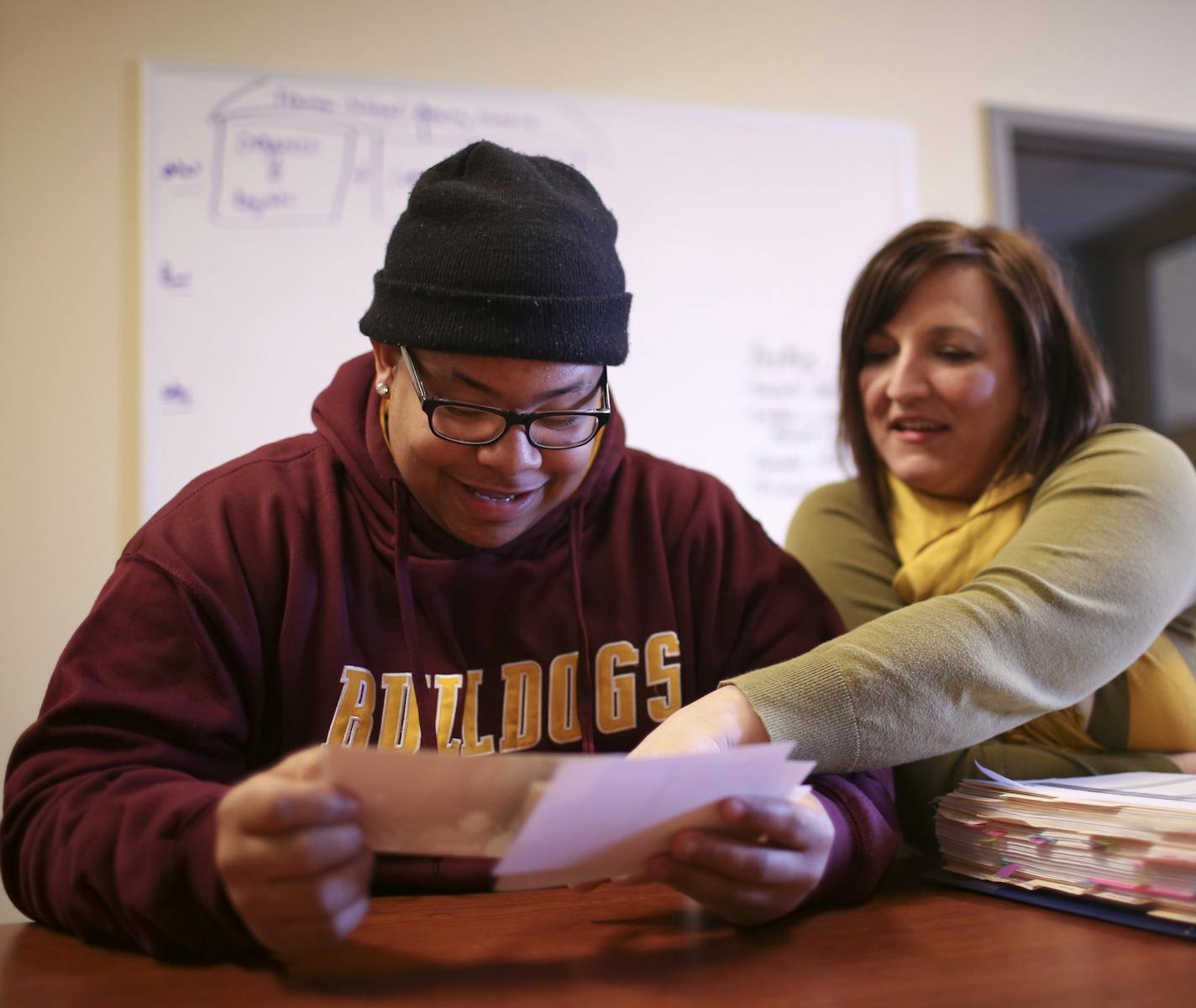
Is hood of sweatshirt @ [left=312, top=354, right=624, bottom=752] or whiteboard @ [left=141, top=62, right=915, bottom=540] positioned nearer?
hood of sweatshirt @ [left=312, top=354, right=624, bottom=752]

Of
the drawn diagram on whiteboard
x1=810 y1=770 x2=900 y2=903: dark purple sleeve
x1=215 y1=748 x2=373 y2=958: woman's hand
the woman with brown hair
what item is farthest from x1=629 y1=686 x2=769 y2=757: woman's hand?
the drawn diagram on whiteboard

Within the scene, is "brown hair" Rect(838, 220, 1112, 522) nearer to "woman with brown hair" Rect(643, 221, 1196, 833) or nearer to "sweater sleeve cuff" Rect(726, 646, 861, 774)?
"woman with brown hair" Rect(643, 221, 1196, 833)

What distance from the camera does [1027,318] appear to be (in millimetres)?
1397

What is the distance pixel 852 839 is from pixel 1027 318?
2.56 feet

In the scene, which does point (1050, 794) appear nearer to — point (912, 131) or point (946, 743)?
point (946, 743)

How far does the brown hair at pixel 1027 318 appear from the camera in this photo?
1.38 m

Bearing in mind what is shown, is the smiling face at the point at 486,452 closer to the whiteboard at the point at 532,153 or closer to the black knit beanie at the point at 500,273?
the black knit beanie at the point at 500,273

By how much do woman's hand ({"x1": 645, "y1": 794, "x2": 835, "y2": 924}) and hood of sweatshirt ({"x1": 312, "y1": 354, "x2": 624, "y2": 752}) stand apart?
1.20 feet

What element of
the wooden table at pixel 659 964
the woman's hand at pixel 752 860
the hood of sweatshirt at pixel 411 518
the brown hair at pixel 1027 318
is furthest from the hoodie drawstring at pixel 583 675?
the brown hair at pixel 1027 318

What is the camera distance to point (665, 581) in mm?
1222

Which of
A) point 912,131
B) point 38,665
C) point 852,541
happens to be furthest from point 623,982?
point 912,131

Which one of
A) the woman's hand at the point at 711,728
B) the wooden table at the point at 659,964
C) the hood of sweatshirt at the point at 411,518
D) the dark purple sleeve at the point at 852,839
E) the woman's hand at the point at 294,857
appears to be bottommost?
the wooden table at the point at 659,964

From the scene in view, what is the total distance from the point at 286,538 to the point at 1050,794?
75cm

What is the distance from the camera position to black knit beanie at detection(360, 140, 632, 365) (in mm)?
1020
